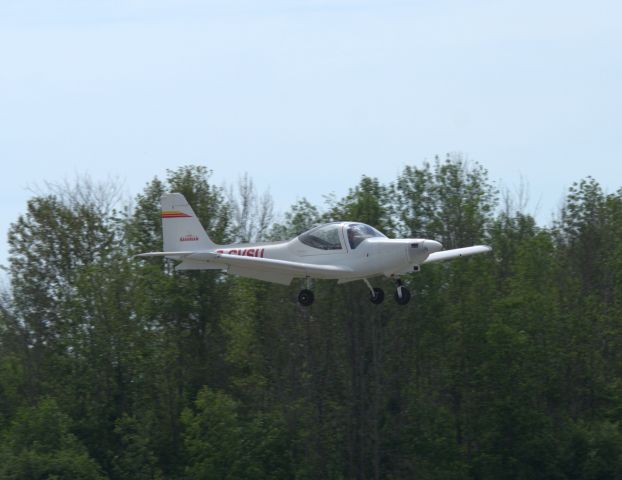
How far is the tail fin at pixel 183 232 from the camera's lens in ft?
86.8

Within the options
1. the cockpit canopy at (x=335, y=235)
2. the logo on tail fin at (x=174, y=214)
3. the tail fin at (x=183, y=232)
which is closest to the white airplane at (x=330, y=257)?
the cockpit canopy at (x=335, y=235)

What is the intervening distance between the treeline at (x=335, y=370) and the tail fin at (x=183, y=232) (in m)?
13.7

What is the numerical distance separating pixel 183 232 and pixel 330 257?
4408 millimetres

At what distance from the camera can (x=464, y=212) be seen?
4547cm

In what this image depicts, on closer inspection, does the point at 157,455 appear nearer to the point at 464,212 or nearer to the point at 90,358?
the point at 90,358

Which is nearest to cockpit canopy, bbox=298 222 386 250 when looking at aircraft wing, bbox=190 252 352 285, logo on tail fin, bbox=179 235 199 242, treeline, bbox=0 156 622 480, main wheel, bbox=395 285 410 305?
aircraft wing, bbox=190 252 352 285

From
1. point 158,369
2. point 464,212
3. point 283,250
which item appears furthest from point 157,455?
point 283,250

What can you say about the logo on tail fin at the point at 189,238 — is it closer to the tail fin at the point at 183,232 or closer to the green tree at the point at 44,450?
the tail fin at the point at 183,232

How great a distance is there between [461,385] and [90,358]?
1371 centimetres

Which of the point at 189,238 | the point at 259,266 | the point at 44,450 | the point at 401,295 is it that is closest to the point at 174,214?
the point at 189,238

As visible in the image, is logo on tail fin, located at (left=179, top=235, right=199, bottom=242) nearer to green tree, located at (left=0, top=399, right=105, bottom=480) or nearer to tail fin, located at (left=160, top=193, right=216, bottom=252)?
tail fin, located at (left=160, top=193, right=216, bottom=252)

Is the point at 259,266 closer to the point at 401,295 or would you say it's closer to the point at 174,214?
the point at 401,295

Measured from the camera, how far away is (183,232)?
2656cm

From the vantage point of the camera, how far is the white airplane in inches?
907
